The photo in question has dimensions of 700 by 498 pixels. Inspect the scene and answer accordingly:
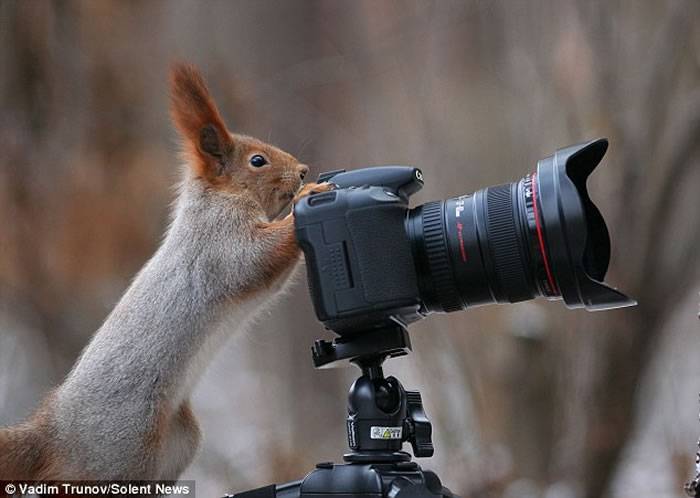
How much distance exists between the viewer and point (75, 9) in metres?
4.08

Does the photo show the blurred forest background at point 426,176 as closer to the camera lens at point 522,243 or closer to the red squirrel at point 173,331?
the red squirrel at point 173,331

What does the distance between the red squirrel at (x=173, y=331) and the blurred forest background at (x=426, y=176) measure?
1518mm

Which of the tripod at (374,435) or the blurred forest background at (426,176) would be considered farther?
the blurred forest background at (426,176)

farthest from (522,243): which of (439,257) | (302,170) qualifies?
(302,170)

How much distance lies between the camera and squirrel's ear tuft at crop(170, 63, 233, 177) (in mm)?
1889

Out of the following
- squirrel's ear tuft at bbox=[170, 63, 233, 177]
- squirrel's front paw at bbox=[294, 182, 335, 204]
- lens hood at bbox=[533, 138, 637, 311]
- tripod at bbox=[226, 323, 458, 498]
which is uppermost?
squirrel's ear tuft at bbox=[170, 63, 233, 177]

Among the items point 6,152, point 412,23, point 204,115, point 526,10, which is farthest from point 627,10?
point 6,152

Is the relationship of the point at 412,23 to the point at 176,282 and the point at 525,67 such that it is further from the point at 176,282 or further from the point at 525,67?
the point at 176,282

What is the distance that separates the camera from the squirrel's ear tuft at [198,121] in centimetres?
189

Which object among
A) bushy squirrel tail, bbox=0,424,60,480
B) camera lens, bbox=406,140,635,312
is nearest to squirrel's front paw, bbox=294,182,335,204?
camera lens, bbox=406,140,635,312

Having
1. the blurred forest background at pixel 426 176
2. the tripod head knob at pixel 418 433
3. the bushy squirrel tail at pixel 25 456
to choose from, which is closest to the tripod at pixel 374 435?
the tripod head knob at pixel 418 433

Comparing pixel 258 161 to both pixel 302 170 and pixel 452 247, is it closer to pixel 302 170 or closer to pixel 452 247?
pixel 302 170

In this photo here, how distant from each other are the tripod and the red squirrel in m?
0.28

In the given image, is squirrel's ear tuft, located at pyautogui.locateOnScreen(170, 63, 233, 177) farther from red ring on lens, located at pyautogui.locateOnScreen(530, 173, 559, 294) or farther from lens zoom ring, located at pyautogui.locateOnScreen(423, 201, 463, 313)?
red ring on lens, located at pyautogui.locateOnScreen(530, 173, 559, 294)
